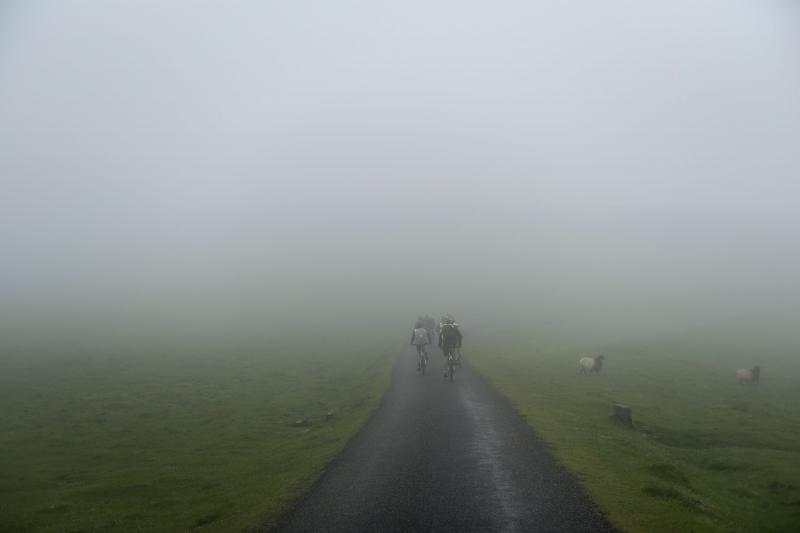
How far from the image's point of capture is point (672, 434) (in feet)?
82.1

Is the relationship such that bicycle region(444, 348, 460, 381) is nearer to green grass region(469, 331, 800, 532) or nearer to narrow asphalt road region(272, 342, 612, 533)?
green grass region(469, 331, 800, 532)

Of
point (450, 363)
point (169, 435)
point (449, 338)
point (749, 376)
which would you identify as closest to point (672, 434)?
point (450, 363)

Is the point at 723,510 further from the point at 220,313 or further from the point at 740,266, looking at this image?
the point at 740,266

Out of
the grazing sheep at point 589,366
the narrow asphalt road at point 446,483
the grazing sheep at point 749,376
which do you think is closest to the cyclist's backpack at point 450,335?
the narrow asphalt road at point 446,483

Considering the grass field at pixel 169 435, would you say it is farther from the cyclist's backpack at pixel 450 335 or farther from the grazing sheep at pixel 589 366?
the grazing sheep at pixel 589 366

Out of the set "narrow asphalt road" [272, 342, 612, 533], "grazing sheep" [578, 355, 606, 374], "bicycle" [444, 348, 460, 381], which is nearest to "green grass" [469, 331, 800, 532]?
"grazing sheep" [578, 355, 606, 374]

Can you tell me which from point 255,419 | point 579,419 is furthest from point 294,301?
point 579,419

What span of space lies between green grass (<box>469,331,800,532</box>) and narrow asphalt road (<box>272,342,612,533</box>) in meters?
1.01

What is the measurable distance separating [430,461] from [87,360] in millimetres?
57299

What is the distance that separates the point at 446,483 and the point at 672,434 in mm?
15472

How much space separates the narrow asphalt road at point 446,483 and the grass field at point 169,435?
1280 millimetres

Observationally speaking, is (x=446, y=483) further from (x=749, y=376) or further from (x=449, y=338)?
(x=749, y=376)

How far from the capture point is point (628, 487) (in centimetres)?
1439

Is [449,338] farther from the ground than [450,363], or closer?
farther from the ground
